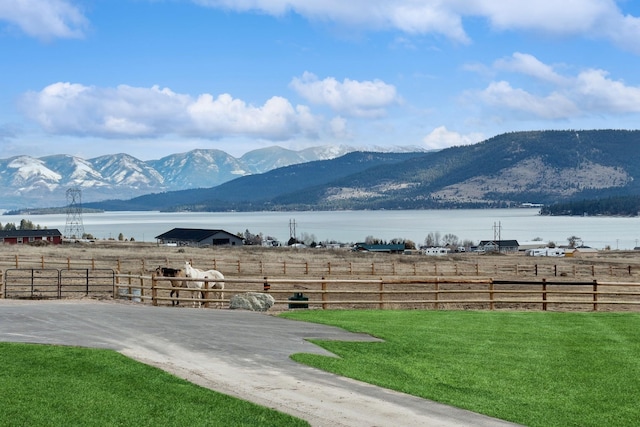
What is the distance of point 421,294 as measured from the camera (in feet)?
157

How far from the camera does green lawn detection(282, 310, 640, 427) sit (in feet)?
45.1

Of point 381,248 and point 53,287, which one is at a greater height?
point 381,248

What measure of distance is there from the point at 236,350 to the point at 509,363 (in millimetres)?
6430

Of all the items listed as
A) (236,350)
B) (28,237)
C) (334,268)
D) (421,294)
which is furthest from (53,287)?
(28,237)

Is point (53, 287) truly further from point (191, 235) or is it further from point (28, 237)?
point (191, 235)

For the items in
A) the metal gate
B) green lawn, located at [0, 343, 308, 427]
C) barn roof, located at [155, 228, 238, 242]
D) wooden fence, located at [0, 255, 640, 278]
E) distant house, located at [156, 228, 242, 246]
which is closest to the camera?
green lawn, located at [0, 343, 308, 427]

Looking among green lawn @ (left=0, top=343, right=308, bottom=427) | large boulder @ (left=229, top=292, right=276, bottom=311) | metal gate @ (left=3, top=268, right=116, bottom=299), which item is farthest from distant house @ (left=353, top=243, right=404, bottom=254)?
green lawn @ (left=0, top=343, right=308, bottom=427)

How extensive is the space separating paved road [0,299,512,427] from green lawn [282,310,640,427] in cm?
78

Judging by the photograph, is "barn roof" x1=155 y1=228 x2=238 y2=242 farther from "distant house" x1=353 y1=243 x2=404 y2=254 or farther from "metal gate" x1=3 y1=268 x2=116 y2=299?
"metal gate" x1=3 y1=268 x2=116 y2=299

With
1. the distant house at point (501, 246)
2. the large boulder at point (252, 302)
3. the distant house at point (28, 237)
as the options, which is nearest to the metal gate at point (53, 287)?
the large boulder at point (252, 302)

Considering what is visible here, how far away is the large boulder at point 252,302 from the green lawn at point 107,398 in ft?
38.0

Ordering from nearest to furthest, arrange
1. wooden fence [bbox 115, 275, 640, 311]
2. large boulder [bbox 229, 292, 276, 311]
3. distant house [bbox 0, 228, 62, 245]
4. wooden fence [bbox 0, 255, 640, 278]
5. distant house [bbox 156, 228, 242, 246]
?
large boulder [bbox 229, 292, 276, 311] < wooden fence [bbox 115, 275, 640, 311] < wooden fence [bbox 0, 255, 640, 278] < distant house [bbox 0, 228, 62, 245] < distant house [bbox 156, 228, 242, 246]

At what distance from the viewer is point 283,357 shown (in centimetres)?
1762

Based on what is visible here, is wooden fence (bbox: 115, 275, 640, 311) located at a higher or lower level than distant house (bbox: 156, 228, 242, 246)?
lower
